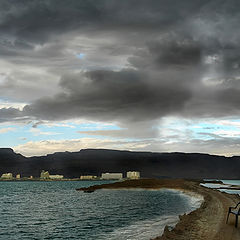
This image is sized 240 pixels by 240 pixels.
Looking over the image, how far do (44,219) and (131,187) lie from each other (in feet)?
338

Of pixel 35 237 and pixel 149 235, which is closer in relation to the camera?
pixel 149 235

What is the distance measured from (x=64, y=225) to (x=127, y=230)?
30.9 ft

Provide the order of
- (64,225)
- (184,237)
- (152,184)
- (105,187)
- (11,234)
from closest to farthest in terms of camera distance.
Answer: (184,237)
(11,234)
(64,225)
(105,187)
(152,184)

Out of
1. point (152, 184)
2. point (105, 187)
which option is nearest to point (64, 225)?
point (105, 187)

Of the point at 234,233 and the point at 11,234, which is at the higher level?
the point at 234,233

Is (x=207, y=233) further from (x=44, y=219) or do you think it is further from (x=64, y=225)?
(x=44, y=219)

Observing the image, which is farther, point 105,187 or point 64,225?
point 105,187

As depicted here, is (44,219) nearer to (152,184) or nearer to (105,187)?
(105,187)

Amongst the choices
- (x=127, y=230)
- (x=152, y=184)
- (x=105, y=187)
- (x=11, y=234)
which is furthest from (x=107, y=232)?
(x=152, y=184)

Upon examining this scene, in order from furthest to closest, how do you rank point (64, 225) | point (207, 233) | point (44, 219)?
1. point (44, 219)
2. point (64, 225)
3. point (207, 233)

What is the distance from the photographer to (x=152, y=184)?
15400 cm

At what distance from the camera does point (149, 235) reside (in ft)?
95.4

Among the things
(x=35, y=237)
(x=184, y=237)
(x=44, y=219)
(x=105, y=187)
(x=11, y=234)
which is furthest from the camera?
(x=105, y=187)

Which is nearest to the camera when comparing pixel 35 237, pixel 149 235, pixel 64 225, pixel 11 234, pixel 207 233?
pixel 207 233
